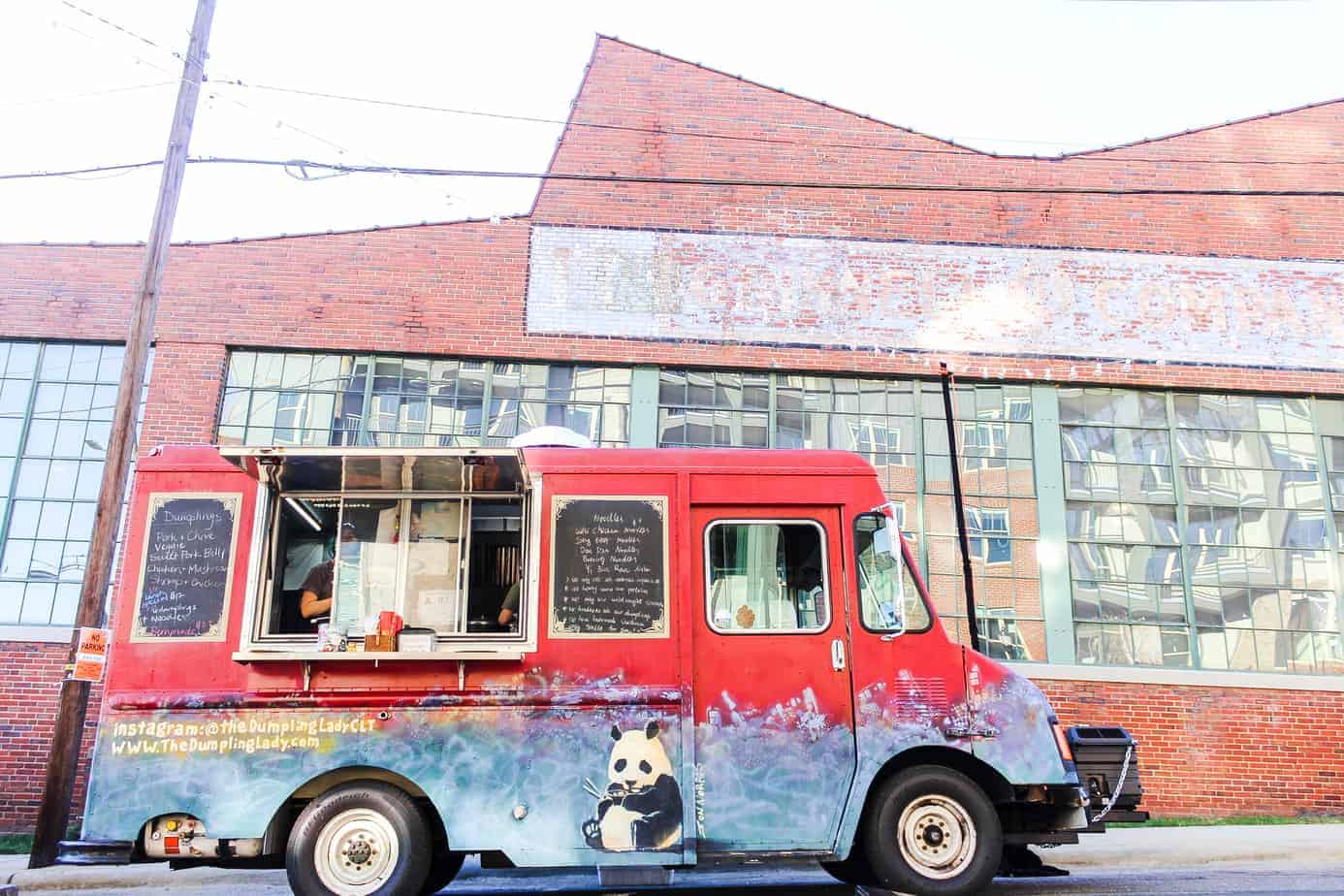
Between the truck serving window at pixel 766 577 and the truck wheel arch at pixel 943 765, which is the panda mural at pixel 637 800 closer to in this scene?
the truck serving window at pixel 766 577

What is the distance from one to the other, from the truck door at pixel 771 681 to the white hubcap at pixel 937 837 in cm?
45

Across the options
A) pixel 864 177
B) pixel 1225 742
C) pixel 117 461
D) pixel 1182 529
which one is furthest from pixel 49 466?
pixel 1225 742

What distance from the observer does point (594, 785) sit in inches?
242

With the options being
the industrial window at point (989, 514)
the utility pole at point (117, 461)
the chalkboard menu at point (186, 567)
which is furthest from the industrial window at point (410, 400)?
the chalkboard menu at point (186, 567)

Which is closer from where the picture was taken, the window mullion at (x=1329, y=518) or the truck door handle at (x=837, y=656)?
the truck door handle at (x=837, y=656)

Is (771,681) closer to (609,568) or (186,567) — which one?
(609,568)

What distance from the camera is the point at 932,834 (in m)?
6.25

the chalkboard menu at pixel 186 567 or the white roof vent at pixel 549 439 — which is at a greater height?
the white roof vent at pixel 549 439

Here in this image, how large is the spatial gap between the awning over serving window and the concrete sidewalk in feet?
9.30

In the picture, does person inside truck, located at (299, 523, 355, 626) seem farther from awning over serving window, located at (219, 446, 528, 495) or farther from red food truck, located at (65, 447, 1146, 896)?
awning over serving window, located at (219, 446, 528, 495)

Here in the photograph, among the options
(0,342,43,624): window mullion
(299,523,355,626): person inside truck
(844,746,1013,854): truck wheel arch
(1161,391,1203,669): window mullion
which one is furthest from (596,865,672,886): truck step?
(0,342,43,624): window mullion

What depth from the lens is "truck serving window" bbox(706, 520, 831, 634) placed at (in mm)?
6469

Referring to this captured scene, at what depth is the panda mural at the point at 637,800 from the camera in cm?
609

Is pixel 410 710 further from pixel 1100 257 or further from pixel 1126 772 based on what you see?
pixel 1100 257
